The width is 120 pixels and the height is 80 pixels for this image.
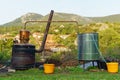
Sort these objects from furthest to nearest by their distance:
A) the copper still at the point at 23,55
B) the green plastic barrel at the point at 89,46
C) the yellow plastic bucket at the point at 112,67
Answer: the copper still at the point at 23,55
the green plastic barrel at the point at 89,46
the yellow plastic bucket at the point at 112,67

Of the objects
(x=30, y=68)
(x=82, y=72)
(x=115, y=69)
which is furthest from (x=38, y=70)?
(x=115, y=69)

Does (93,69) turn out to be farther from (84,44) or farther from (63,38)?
(63,38)

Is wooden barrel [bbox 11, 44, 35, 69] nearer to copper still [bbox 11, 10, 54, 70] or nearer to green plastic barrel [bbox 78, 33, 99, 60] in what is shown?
copper still [bbox 11, 10, 54, 70]

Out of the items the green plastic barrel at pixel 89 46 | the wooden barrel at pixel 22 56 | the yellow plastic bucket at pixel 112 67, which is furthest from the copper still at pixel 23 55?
the yellow plastic bucket at pixel 112 67

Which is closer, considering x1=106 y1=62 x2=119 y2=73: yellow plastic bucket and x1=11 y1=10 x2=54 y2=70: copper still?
x1=106 y1=62 x2=119 y2=73: yellow plastic bucket

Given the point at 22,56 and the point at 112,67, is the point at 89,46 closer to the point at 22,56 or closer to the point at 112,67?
the point at 112,67

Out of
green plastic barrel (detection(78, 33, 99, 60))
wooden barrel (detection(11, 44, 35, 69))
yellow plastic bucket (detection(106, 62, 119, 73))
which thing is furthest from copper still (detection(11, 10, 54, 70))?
yellow plastic bucket (detection(106, 62, 119, 73))

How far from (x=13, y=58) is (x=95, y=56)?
3767mm

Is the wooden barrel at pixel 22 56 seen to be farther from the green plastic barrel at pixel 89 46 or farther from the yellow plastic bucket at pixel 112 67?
the yellow plastic bucket at pixel 112 67

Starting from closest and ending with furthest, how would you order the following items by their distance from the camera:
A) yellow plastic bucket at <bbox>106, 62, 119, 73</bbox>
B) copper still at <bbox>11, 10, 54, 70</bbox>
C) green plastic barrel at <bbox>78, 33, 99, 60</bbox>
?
yellow plastic bucket at <bbox>106, 62, 119, 73</bbox>, green plastic barrel at <bbox>78, 33, 99, 60</bbox>, copper still at <bbox>11, 10, 54, 70</bbox>

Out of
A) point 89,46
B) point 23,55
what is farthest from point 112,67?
point 23,55

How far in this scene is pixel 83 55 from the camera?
53.7 feet

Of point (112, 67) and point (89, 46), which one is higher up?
point (89, 46)

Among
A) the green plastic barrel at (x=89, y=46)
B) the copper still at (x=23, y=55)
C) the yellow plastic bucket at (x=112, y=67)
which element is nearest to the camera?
the yellow plastic bucket at (x=112, y=67)
